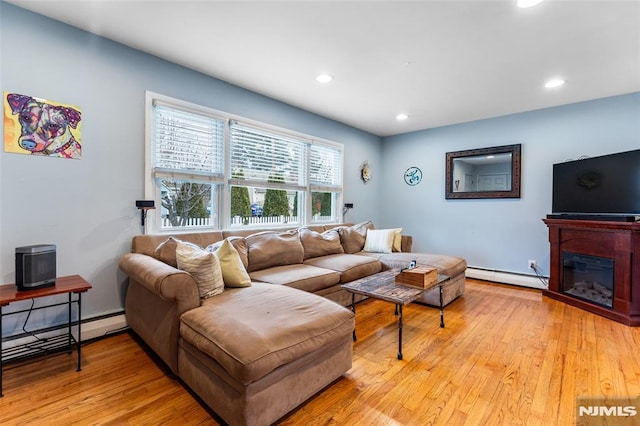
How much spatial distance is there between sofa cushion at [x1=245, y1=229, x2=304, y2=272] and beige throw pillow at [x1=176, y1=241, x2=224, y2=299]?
802mm

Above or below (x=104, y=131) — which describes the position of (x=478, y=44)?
above

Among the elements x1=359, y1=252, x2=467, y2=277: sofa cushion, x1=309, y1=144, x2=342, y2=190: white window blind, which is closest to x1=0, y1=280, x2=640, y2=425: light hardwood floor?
x1=359, y1=252, x2=467, y2=277: sofa cushion

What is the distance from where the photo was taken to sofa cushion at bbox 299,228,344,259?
361cm

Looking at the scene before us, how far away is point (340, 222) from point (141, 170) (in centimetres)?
305

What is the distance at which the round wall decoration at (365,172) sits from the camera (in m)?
5.29

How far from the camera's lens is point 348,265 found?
10.5 feet

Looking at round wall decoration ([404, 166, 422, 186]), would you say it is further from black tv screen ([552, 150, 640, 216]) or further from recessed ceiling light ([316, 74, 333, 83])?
recessed ceiling light ([316, 74, 333, 83])

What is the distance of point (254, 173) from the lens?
3.54 metres

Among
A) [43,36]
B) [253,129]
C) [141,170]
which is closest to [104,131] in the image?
[141,170]

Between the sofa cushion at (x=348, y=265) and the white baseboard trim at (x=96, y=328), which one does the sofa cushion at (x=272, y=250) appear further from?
the white baseboard trim at (x=96, y=328)

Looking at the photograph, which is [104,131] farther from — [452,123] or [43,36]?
[452,123]

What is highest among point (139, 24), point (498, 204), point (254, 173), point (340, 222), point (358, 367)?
point (139, 24)

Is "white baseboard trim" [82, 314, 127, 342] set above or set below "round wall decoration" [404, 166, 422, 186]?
below

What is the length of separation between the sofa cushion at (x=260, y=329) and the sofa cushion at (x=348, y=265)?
3.57 ft
